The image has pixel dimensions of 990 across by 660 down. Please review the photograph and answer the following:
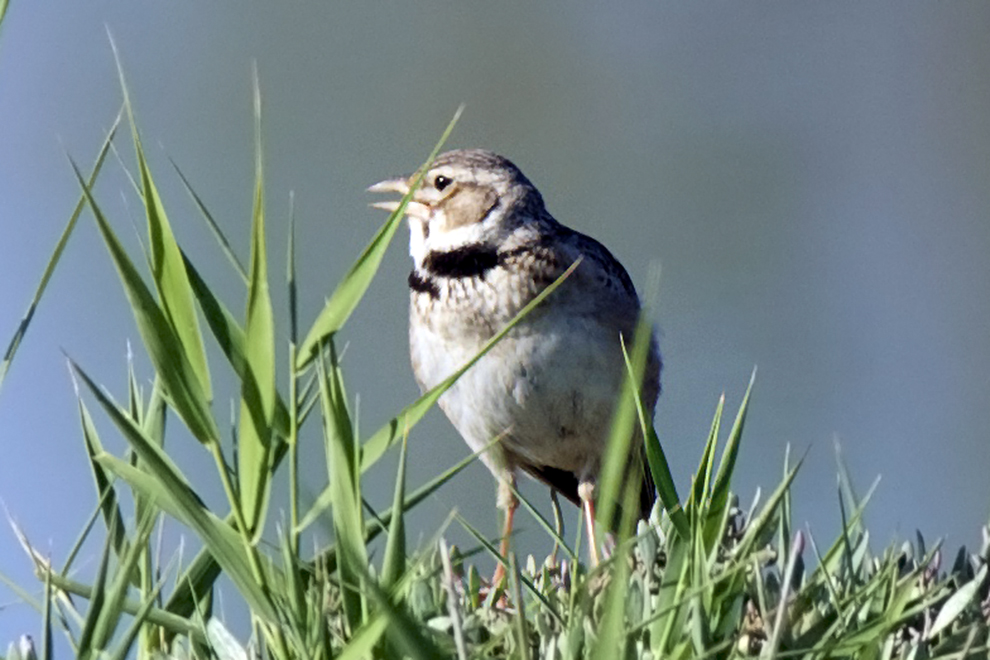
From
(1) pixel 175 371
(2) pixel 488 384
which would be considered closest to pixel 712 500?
(1) pixel 175 371

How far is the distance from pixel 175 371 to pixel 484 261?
2.97 m

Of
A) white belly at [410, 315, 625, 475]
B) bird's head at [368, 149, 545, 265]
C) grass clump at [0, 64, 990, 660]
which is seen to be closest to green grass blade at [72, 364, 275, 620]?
grass clump at [0, 64, 990, 660]

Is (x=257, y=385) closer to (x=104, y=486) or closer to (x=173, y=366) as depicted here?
(x=173, y=366)

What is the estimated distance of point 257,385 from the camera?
3.73ft

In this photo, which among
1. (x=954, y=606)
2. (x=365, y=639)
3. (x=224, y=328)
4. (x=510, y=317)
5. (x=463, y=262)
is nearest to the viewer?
(x=365, y=639)

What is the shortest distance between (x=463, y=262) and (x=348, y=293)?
2929 mm

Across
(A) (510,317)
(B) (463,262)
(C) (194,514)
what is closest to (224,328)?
(C) (194,514)

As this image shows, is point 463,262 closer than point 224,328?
No

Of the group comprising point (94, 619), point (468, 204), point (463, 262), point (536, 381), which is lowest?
point (536, 381)

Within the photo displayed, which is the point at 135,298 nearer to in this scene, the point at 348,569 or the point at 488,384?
the point at 348,569

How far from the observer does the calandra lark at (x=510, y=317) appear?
13.1 ft

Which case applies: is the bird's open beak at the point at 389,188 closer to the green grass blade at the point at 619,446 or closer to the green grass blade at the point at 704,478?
the green grass blade at the point at 704,478

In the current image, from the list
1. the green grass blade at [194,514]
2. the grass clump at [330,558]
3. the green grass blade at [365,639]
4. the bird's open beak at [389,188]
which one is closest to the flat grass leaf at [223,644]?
the grass clump at [330,558]

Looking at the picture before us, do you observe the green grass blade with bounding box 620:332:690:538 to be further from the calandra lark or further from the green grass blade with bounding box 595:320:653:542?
the calandra lark
